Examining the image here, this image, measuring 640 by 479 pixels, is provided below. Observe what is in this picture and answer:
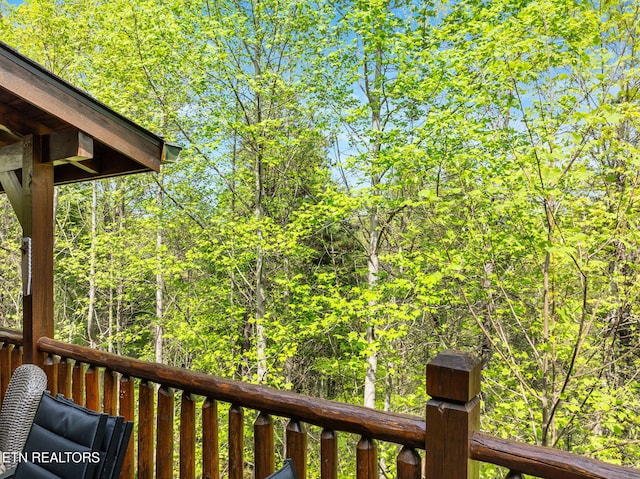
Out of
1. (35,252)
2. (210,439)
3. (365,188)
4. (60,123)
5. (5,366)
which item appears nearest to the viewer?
(210,439)

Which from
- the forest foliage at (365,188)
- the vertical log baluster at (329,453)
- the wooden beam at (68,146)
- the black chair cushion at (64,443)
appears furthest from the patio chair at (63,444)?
the forest foliage at (365,188)

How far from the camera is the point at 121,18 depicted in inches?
312

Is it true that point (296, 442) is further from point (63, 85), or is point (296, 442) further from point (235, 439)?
point (63, 85)

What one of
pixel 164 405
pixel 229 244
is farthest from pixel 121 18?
pixel 164 405

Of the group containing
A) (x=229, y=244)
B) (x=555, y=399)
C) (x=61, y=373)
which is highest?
(x=229, y=244)

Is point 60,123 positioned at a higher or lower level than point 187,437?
higher

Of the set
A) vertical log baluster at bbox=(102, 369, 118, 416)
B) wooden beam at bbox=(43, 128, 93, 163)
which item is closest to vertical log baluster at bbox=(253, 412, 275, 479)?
vertical log baluster at bbox=(102, 369, 118, 416)

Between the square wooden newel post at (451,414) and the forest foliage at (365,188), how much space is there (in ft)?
9.20

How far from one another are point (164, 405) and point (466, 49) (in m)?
6.00

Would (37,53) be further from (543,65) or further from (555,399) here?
(555,399)

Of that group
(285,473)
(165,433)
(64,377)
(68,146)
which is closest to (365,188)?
(68,146)

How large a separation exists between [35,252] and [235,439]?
1.74m

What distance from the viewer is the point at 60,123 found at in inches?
93.5

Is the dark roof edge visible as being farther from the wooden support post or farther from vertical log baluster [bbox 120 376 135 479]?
vertical log baluster [bbox 120 376 135 479]
